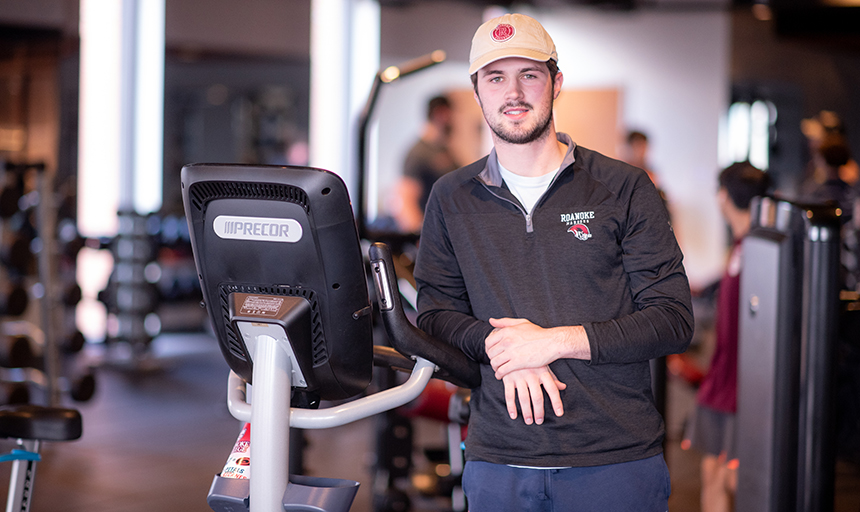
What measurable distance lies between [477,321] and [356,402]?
0.98ft

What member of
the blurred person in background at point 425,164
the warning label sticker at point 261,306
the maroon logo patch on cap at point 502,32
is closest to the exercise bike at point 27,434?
the warning label sticker at point 261,306

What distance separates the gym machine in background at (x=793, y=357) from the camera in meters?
2.35

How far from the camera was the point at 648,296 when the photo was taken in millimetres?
1502

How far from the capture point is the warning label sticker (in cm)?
132

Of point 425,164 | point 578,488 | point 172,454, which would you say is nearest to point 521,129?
point 578,488

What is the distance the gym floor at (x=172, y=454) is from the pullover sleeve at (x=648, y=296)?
1.69m

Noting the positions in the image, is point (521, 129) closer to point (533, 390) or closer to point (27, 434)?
point (533, 390)

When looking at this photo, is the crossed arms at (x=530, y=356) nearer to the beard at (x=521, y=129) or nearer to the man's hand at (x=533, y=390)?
the man's hand at (x=533, y=390)

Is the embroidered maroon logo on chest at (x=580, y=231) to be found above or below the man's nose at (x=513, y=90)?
below

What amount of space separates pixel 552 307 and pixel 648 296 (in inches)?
7.0

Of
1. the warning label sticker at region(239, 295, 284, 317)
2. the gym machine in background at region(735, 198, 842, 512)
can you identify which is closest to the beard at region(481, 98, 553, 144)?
the warning label sticker at region(239, 295, 284, 317)

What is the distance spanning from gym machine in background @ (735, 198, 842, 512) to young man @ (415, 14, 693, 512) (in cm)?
99

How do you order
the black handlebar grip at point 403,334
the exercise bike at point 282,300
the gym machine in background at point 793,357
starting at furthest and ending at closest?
the gym machine in background at point 793,357
the black handlebar grip at point 403,334
the exercise bike at point 282,300

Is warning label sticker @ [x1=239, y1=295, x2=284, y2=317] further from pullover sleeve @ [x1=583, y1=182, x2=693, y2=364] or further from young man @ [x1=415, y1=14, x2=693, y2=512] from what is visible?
pullover sleeve @ [x1=583, y1=182, x2=693, y2=364]
